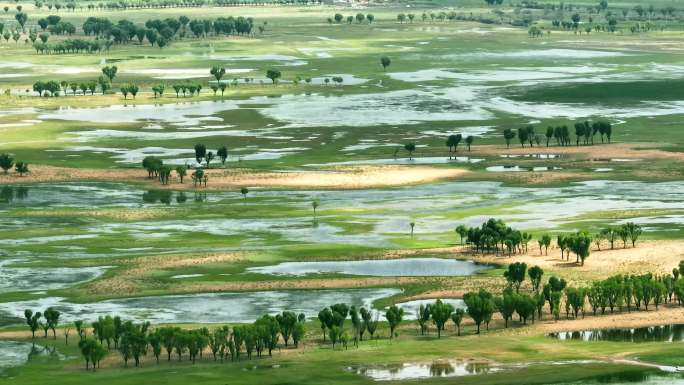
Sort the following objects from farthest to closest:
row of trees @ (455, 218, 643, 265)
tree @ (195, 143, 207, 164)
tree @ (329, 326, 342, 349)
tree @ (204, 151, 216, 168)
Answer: tree @ (204, 151, 216, 168)
tree @ (195, 143, 207, 164)
row of trees @ (455, 218, 643, 265)
tree @ (329, 326, 342, 349)

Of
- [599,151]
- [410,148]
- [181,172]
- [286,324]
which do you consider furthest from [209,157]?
[286,324]

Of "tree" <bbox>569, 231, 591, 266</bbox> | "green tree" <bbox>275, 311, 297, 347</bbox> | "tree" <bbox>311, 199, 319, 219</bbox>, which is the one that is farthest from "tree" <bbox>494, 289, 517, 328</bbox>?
"tree" <bbox>311, 199, 319, 219</bbox>

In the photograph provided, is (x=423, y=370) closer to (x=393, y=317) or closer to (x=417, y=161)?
(x=393, y=317)

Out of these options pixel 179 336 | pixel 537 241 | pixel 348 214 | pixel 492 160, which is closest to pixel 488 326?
pixel 179 336

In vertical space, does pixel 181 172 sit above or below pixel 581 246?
above

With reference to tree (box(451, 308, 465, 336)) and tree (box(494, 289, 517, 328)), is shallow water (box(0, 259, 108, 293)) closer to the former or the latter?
tree (box(451, 308, 465, 336))

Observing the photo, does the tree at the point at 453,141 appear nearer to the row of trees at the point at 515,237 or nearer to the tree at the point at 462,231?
the row of trees at the point at 515,237
